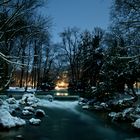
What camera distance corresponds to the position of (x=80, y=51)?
185 ft

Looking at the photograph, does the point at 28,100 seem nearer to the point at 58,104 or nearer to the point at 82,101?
the point at 58,104

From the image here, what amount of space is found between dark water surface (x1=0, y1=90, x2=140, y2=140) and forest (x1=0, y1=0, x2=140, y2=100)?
9.81 ft

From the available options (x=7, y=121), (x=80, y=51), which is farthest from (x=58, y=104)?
(x=80, y=51)

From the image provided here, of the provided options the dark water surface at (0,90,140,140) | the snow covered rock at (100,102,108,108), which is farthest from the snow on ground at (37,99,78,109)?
the dark water surface at (0,90,140,140)

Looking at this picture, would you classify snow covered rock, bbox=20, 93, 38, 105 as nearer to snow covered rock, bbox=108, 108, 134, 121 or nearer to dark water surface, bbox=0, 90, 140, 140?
dark water surface, bbox=0, 90, 140, 140

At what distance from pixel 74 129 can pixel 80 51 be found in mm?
37029

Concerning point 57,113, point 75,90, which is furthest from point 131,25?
point 75,90

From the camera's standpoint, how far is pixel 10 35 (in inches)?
647

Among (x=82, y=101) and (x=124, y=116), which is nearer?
(x=124, y=116)

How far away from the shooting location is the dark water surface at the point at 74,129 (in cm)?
1738

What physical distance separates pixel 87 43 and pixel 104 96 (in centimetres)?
2440

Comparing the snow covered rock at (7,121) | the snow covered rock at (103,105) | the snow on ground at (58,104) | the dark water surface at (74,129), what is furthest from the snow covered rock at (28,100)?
the snow covered rock at (7,121)

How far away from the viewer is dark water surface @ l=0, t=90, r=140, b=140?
17375mm

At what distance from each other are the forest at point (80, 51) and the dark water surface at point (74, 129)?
2.99m
